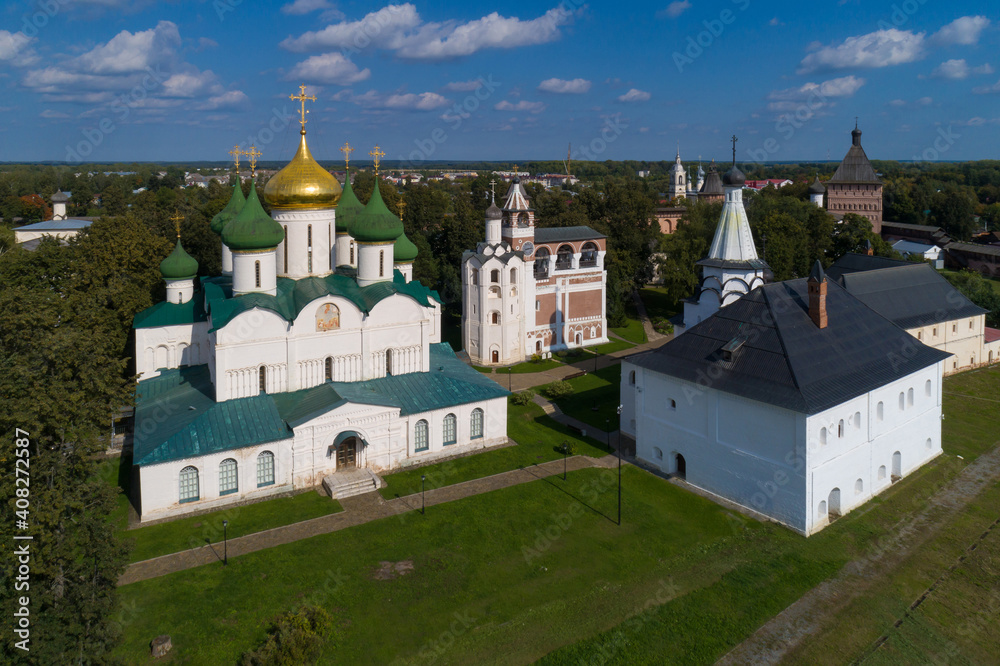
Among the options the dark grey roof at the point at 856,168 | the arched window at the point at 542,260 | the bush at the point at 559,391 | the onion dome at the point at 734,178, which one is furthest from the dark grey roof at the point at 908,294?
the dark grey roof at the point at 856,168

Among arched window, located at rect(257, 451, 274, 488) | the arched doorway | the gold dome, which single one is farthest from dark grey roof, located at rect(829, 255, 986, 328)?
arched window, located at rect(257, 451, 274, 488)

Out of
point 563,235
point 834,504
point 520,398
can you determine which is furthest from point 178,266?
point 834,504

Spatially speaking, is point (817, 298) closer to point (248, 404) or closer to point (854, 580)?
point (854, 580)

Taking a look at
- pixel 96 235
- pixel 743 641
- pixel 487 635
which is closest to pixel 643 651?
pixel 743 641

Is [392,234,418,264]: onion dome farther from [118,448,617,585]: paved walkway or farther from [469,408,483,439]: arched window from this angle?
[118,448,617,585]: paved walkway

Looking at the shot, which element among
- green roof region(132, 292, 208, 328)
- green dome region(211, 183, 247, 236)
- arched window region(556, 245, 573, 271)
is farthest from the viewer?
arched window region(556, 245, 573, 271)
